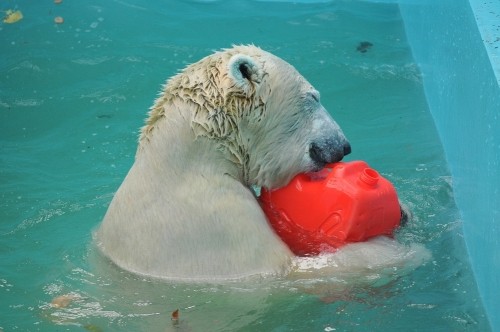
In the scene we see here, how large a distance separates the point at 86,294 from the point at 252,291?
84cm

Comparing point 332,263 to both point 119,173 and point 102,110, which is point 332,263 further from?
point 102,110

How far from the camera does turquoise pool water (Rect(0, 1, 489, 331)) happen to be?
15.0ft

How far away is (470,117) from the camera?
585 cm

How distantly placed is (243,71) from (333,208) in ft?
2.72

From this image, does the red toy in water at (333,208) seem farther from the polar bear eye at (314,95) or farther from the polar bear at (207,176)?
the polar bear eye at (314,95)

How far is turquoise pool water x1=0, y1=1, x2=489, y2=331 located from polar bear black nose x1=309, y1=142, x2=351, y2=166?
62 cm

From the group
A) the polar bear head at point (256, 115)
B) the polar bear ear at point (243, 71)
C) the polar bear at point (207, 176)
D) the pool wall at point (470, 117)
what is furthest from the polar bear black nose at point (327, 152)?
the pool wall at point (470, 117)

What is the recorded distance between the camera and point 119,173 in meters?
6.63

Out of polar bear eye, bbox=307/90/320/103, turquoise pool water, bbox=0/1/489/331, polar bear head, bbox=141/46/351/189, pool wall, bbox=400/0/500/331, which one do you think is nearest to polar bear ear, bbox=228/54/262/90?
polar bear head, bbox=141/46/351/189

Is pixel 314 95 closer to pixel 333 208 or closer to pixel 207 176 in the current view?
pixel 333 208

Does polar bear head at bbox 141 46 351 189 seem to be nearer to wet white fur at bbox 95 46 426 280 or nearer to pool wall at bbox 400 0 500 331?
wet white fur at bbox 95 46 426 280

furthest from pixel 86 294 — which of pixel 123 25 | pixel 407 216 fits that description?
pixel 123 25

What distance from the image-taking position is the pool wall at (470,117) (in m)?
4.86

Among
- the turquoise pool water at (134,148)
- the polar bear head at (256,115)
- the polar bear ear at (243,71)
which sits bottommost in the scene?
the turquoise pool water at (134,148)
